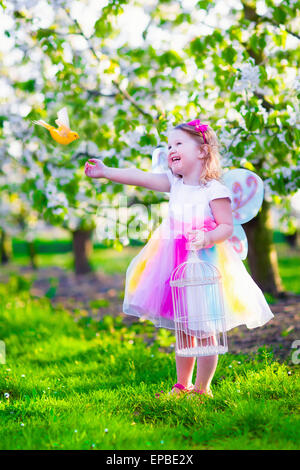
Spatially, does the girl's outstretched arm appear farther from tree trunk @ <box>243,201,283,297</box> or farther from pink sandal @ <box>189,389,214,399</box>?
tree trunk @ <box>243,201,283,297</box>

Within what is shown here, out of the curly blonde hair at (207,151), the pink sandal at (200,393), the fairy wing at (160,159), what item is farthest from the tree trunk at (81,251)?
the pink sandal at (200,393)

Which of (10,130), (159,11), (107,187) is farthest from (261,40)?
(10,130)

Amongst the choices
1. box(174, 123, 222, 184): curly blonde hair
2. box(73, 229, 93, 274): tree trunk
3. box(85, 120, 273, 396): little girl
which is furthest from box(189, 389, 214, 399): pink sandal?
box(73, 229, 93, 274): tree trunk

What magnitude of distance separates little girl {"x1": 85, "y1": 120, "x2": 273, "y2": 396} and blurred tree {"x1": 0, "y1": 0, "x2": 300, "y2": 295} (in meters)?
0.69

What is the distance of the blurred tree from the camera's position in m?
4.33

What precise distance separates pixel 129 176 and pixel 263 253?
357 centimetres

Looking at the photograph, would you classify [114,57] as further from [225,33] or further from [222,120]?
[222,120]

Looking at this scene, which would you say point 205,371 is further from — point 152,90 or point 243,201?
point 152,90

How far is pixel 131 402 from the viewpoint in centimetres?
346

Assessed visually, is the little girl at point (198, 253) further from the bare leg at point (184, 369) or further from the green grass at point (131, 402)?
the green grass at point (131, 402)

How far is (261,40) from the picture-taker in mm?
4207

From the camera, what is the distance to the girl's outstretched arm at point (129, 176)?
3793 mm

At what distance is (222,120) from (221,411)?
234 cm

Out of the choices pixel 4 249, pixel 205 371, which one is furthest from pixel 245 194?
pixel 4 249
